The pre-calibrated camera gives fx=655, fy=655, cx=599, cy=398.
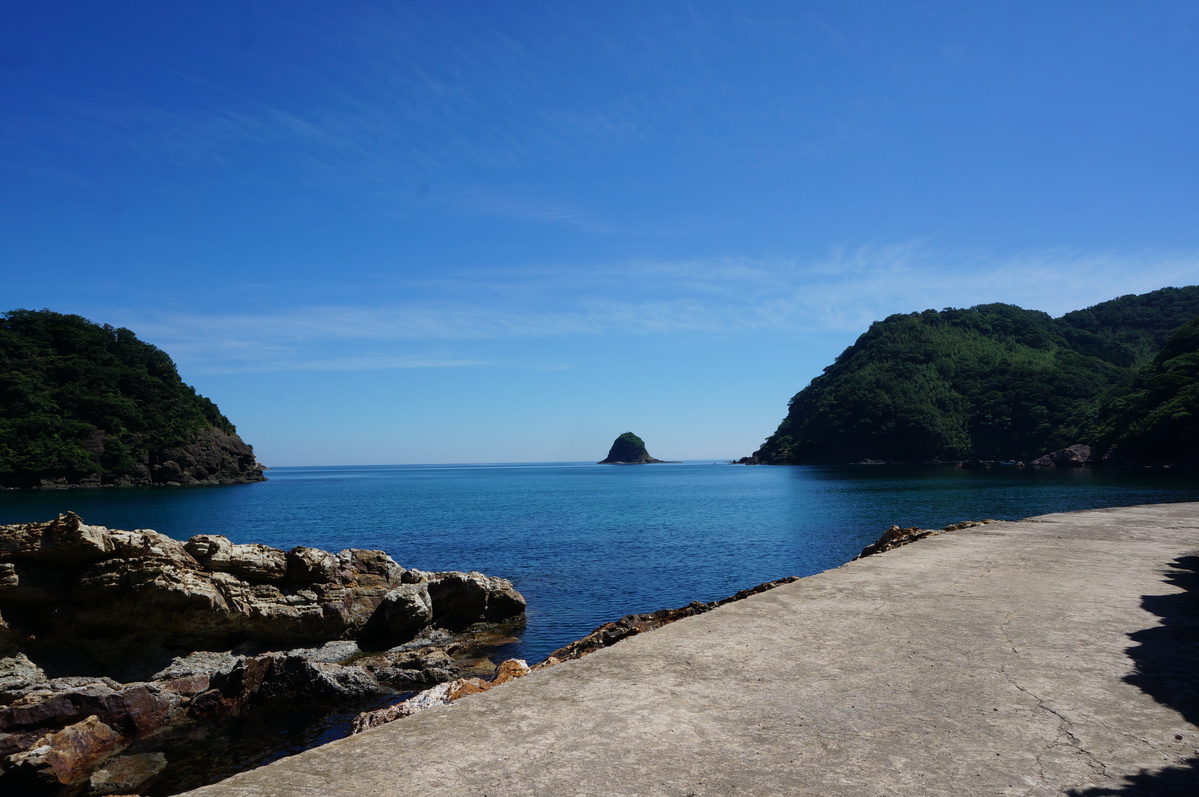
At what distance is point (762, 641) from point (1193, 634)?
160 inches

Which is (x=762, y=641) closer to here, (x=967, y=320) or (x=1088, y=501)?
(x=1088, y=501)

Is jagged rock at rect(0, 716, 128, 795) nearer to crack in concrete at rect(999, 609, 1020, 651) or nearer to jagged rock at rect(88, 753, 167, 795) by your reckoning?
jagged rock at rect(88, 753, 167, 795)

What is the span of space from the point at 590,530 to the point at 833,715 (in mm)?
36757

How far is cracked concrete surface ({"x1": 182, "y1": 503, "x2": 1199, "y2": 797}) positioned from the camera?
11.3 ft

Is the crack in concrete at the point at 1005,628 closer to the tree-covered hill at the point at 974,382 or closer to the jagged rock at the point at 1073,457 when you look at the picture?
the jagged rock at the point at 1073,457

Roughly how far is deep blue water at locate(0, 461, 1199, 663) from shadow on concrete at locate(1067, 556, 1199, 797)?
11.2m

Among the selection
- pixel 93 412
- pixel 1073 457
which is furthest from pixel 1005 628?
pixel 1073 457

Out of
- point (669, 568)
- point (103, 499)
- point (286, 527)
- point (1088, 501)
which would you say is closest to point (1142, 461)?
point (1088, 501)

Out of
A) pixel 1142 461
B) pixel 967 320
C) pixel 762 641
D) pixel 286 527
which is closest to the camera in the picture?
pixel 762 641

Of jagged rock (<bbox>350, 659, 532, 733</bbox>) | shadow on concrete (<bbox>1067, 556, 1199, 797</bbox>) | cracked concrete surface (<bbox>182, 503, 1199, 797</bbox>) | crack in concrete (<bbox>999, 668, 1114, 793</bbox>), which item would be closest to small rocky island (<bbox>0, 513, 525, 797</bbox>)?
jagged rock (<bbox>350, 659, 532, 733</bbox>)

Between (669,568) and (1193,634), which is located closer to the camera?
(1193,634)

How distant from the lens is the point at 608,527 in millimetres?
42062

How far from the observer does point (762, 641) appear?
242 inches

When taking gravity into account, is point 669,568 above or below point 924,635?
below
